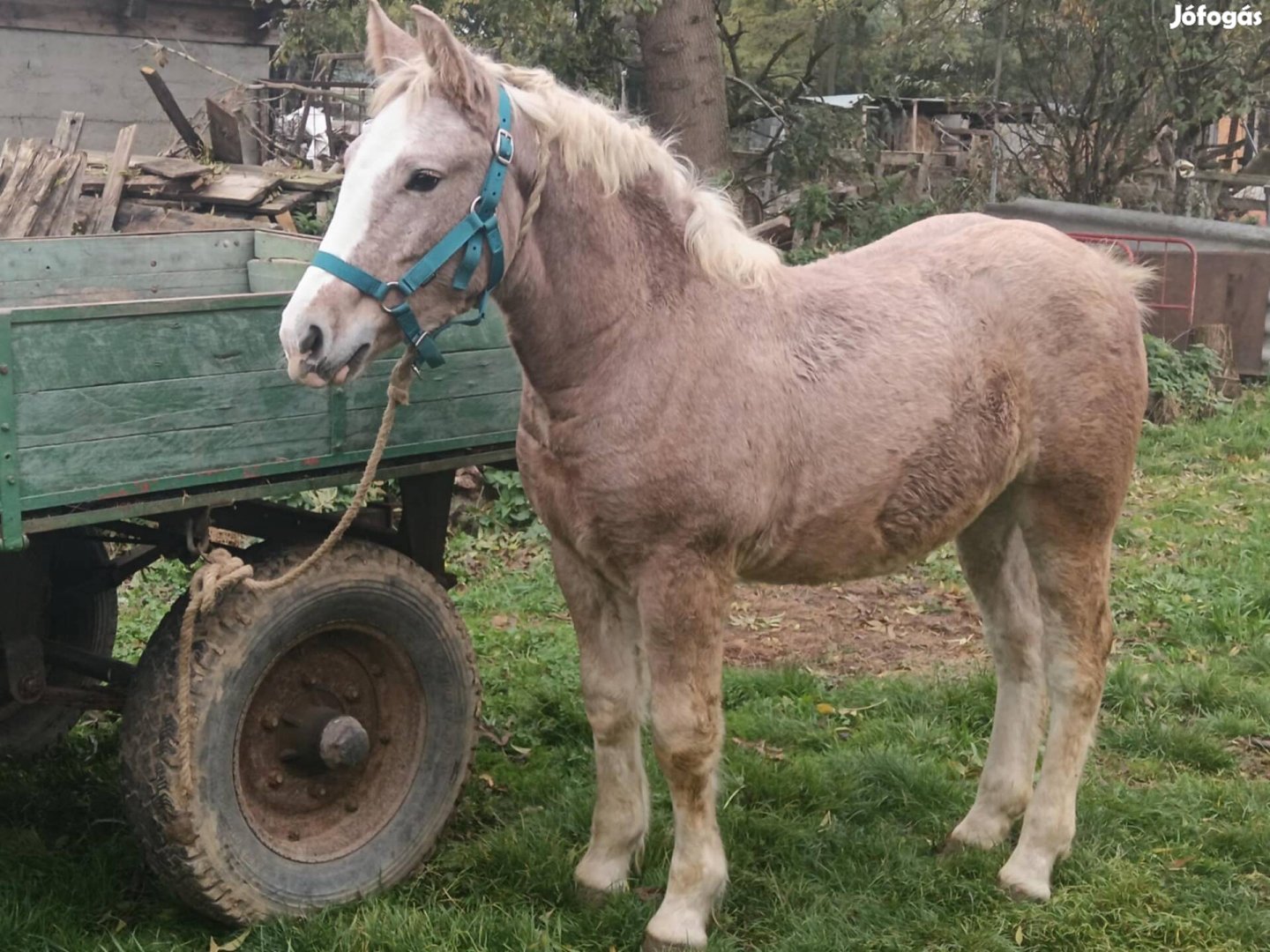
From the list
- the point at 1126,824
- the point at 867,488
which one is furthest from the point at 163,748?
the point at 1126,824

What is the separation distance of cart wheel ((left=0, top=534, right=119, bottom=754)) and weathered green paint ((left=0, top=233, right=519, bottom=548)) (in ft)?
3.61

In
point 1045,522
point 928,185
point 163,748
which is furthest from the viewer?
point 928,185

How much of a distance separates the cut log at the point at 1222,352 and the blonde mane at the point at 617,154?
8578mm

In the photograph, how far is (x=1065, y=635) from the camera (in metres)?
3.79

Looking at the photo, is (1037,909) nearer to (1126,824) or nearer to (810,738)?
(1126,824)

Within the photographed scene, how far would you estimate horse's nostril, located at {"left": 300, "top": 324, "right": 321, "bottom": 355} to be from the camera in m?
2.57

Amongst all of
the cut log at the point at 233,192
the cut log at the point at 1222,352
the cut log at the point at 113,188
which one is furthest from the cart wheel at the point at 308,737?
the cut log at the point at 1222,352

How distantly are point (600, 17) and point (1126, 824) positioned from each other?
840 cm

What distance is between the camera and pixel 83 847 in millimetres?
3766

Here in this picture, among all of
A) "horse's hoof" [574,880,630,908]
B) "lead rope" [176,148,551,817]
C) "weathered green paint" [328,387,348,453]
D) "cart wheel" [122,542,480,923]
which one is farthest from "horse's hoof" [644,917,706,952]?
→ "weathered green paint" [328,387,348,453]

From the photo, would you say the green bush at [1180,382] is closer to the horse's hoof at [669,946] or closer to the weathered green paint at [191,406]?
the weathered green paint at [191,406]

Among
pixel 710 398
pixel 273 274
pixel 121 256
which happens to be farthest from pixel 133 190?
pixel 710 398

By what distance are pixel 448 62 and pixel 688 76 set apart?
722 cm

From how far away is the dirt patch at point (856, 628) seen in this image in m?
5.59
